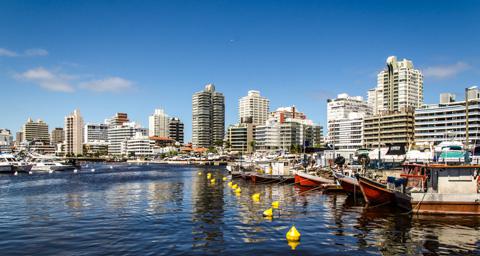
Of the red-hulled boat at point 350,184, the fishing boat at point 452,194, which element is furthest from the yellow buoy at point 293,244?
the red-hulled boat at point 350,184

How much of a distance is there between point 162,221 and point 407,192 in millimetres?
23311

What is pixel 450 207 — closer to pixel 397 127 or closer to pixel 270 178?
pixel 270 178

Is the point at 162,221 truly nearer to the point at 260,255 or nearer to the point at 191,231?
the point at 191,231

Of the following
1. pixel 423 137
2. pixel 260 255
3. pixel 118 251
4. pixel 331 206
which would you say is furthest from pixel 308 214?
pixel 423 137

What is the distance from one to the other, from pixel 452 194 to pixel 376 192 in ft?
28.8

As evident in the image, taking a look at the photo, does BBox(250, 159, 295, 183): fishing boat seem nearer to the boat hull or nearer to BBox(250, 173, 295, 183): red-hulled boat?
BBox(250, 173, 295, 183): red-hulled boat

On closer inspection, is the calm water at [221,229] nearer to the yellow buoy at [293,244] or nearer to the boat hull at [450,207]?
the yellow buoy at [293,244]

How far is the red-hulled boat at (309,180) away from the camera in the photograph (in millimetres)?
62125

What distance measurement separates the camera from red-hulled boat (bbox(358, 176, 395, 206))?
41281 millimetres

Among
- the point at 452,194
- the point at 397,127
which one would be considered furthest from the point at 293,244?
the point at 397,127

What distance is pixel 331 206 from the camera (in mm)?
43875

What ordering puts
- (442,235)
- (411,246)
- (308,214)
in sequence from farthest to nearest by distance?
(308,214), (442,235), (411,246)

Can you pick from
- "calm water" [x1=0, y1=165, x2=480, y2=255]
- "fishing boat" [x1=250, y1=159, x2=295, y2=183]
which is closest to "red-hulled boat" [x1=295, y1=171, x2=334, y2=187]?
"fishing boat" [x1=250, y1=159, x2=295, y2=183]

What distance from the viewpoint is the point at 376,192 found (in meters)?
42.1
